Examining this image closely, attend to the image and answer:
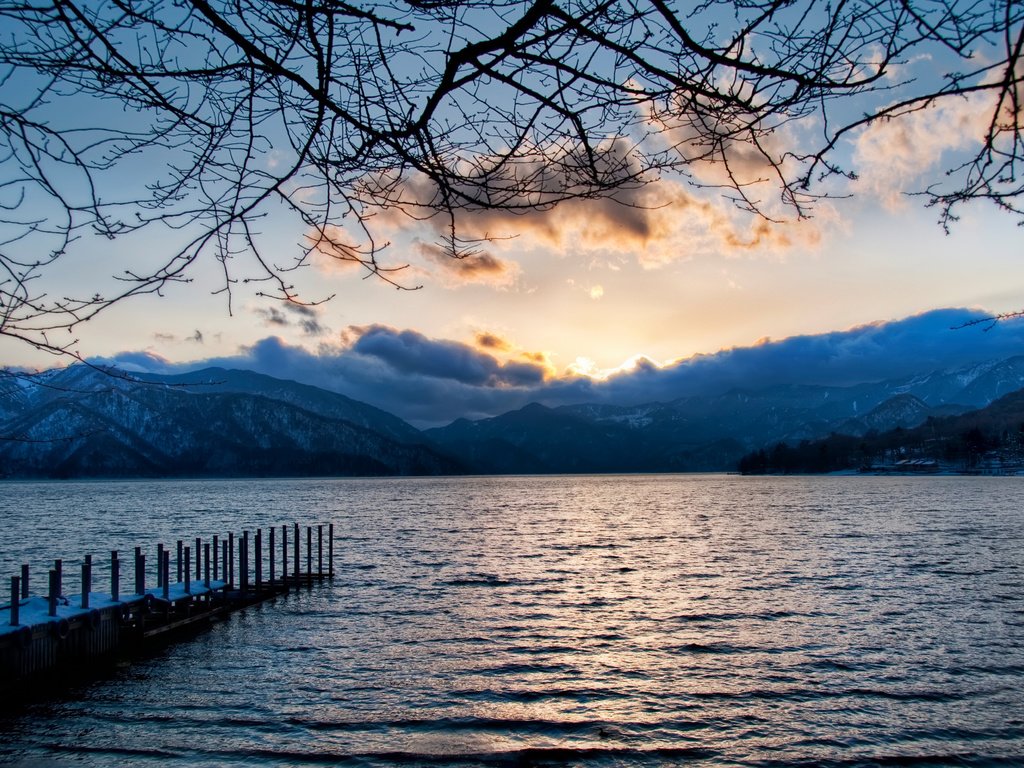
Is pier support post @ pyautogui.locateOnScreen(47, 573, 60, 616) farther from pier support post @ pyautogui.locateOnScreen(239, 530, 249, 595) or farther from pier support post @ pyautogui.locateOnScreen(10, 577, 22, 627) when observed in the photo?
pier support post @ pyautogui.locateOnScreen(239, 530, 249, 595)

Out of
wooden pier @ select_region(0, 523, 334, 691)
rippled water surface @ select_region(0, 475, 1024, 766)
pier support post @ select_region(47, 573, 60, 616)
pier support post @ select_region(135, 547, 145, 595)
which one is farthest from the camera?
pier support post @ select_region(135, 547, 145, 595)

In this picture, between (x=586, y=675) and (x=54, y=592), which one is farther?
(x=586, y=675)

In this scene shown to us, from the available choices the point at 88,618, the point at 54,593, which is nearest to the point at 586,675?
the point at 88,618

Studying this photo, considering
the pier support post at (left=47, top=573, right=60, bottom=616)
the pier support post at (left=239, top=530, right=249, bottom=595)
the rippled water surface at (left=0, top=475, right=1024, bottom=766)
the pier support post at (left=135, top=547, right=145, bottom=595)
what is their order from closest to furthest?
the rippled water surface at (left=0, top=475, right=1024, bottom=766)
the pier support post at (left=47, top=573, right=60, bottom=616)
the pier support post at (left=135, top=547, right=145, bottom=595)
the pier support post at (left=239, top=530, right=249, bottom=595)

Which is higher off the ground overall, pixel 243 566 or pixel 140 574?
pixel 140 574

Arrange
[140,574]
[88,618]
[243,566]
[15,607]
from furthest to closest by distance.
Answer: [243,566]
[140,574]
[88,618]
[15,607]

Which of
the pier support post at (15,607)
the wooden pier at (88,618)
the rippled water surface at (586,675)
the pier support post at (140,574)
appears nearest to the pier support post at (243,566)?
the wooden pier at (88,618)

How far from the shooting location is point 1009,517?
8338 centimetres

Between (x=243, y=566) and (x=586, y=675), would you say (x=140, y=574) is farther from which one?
(x=586, y=675)

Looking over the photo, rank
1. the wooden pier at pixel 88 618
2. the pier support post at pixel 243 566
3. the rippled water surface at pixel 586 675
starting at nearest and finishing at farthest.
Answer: the rippled water surface at pixel 586 675 → the wooden pier at pixel 88 618 → the pier support post at pixel 243 566

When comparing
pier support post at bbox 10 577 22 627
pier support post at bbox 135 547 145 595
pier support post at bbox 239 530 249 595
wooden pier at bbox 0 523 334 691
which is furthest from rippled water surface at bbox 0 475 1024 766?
pier support post at bbox 135 547 145 595

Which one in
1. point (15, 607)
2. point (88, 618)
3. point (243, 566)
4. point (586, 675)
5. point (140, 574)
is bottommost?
point (586, 675)

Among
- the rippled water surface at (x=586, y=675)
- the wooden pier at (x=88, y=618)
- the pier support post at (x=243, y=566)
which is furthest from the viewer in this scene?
the pier support post at (x=243, y=566)

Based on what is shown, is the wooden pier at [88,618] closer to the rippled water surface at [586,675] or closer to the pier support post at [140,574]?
the pier support post at [140,574]
